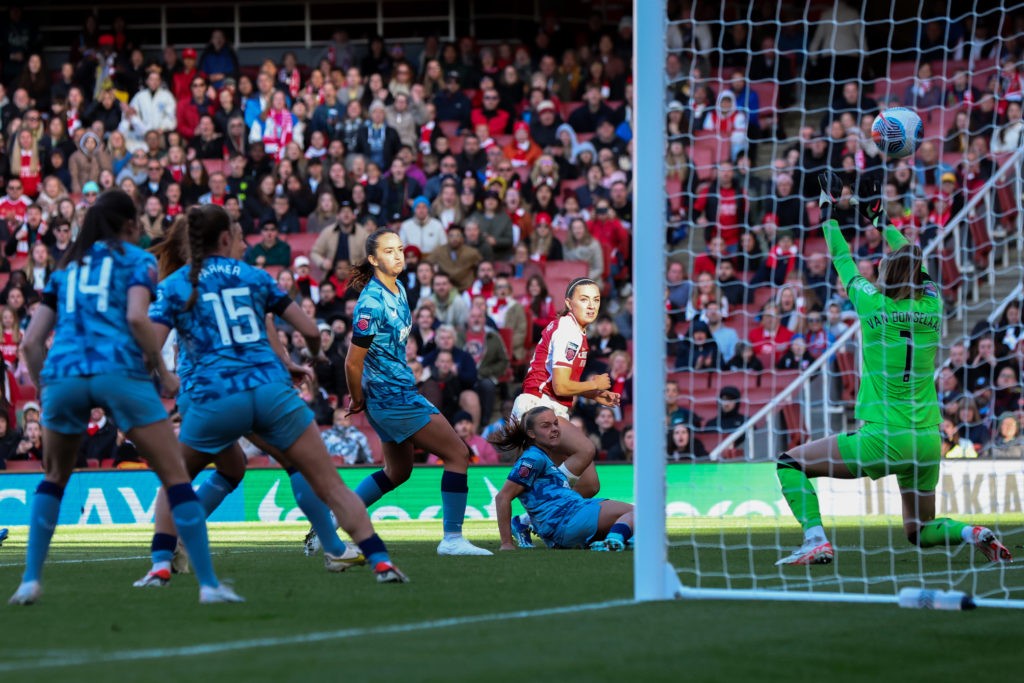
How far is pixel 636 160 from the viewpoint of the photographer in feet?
24.6

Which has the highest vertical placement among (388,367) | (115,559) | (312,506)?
(388,367)

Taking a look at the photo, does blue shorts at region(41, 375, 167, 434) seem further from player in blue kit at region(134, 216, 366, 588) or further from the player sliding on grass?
the player sliding on grass

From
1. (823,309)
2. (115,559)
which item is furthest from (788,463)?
(823,309)

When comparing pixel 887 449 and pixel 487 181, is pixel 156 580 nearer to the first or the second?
pixel 887 449

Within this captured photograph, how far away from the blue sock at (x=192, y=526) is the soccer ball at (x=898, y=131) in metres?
5.00

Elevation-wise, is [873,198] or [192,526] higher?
[873,198]

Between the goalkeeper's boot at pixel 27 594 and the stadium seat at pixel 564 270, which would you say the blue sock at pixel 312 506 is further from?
the stadium seat at pixel 564 270

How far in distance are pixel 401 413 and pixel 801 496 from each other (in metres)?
2.63

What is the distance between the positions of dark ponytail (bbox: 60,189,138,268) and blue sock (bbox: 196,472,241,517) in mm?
1945

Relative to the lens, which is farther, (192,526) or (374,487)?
(374,487)

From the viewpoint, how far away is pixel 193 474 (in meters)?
8.35

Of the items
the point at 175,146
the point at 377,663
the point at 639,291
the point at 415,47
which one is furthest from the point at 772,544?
the point at 415,47

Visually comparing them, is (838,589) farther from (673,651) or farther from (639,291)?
(673,651)

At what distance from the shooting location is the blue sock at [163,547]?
8281mm
